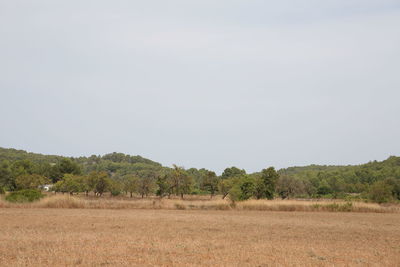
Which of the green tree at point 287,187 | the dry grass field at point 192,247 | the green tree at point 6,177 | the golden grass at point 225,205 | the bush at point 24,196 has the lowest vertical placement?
the dry grass field at point 192,247

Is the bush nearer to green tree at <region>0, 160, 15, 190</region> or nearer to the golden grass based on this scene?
the golden grass

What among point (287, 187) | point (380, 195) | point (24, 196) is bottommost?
point (380, 195)

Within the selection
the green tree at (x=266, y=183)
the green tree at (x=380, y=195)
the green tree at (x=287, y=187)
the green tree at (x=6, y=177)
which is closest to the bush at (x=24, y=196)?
the green tree at (x=266, y=183)

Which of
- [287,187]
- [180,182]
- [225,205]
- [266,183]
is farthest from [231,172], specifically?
[225,205]

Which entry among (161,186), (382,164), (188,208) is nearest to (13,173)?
(161,186)

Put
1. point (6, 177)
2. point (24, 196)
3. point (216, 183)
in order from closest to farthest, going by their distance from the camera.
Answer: point (24, 196) → point (216, 183) → point (6, 177)

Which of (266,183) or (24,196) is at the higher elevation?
(266,183)

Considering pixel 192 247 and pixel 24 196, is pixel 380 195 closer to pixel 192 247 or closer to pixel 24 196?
pixel 24 196

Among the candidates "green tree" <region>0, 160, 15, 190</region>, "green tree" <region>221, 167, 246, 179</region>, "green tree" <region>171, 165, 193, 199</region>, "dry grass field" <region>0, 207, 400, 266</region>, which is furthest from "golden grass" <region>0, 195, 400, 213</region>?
"green tree" <region>221, 167, 246, 179</region>

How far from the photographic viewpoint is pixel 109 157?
197250 mm

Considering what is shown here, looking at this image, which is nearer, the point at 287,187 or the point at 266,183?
the point at 266,183

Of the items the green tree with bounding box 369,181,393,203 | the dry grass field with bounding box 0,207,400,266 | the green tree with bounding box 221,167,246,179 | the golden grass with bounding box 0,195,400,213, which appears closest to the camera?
the dry grass field with bounding box 0,207,400,266

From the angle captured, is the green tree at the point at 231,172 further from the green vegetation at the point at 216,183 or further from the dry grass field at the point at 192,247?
the dry grass field at the point at 192,247

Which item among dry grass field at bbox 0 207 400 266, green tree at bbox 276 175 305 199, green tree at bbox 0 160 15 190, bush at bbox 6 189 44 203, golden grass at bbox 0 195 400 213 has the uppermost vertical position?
green tree at bbox 0 160 15 190
